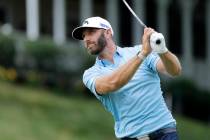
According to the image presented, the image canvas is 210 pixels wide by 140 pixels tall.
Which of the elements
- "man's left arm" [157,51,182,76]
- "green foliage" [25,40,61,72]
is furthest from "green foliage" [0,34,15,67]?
"man's left arm" [157,51,182,76]

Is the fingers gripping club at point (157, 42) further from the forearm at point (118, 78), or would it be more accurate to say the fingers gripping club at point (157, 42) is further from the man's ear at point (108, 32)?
the man's ear at point (108, 32)

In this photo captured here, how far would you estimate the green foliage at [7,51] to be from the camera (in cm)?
2081

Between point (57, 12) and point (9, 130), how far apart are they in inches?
290

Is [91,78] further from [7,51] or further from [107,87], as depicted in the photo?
[7,51]

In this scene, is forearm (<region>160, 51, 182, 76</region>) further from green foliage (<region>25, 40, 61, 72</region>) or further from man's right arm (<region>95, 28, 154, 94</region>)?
green foliage (<region>25, 40, 61, 72</region>)

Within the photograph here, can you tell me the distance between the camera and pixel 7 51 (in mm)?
20922

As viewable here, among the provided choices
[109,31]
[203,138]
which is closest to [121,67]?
[109,31]

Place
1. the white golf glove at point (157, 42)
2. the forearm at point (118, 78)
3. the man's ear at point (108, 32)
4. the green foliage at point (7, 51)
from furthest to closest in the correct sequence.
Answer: the green foliage at point (7, 51) < the man's ear at point (108, 32) < the forearm at point (118, 78) < the white golf glove at point (157, 42)

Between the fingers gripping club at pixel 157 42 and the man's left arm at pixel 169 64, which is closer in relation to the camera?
the fingers gripping club at pixel 157 42

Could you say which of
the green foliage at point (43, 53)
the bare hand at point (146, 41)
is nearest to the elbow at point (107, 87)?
the bare hand at point (146, 41)

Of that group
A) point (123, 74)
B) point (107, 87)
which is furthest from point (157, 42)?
point (107, 87)

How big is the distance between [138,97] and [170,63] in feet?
1.86

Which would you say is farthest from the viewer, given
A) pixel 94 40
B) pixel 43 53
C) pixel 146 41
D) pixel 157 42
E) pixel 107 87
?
pixel 43 53

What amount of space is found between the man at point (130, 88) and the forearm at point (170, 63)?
0.48 ft
